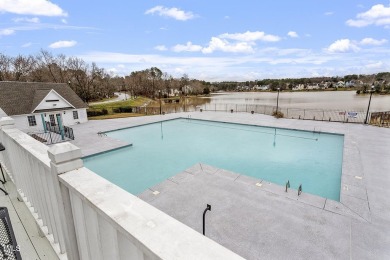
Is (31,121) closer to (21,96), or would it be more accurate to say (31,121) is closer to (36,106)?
(36,106)

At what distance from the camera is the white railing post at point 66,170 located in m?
1.34

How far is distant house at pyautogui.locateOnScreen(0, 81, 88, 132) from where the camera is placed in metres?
17.6

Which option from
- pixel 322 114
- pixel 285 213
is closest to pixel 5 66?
pixel 285 213

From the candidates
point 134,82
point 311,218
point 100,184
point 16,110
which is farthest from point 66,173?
point 134,82

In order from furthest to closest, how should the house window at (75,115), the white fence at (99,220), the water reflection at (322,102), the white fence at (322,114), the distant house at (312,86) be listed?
the distant house at (312,86) < the water reflection at (322,102) < the house window at (75,115) < the white fence at (322,114) < the white fence at (99,220)

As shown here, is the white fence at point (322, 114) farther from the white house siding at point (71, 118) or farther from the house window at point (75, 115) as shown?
the house window at point (75, 115)

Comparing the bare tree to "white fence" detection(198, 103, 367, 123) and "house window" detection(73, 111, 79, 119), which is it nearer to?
"house window" detection(73, 111, 79, 119)

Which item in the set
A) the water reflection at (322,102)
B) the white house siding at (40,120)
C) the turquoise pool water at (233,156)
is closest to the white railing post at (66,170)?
the turquoise pool water at (233,156)

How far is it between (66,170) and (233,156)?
456 inches

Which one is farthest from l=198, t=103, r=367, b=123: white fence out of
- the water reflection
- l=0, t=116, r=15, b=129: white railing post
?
l=0, t=116, r=15, b=129: white railing post

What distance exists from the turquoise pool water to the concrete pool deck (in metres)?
1.30

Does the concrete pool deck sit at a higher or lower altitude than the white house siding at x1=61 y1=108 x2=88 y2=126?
lower

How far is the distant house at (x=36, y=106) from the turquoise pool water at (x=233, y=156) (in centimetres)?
649

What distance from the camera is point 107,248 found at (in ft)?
3.76
